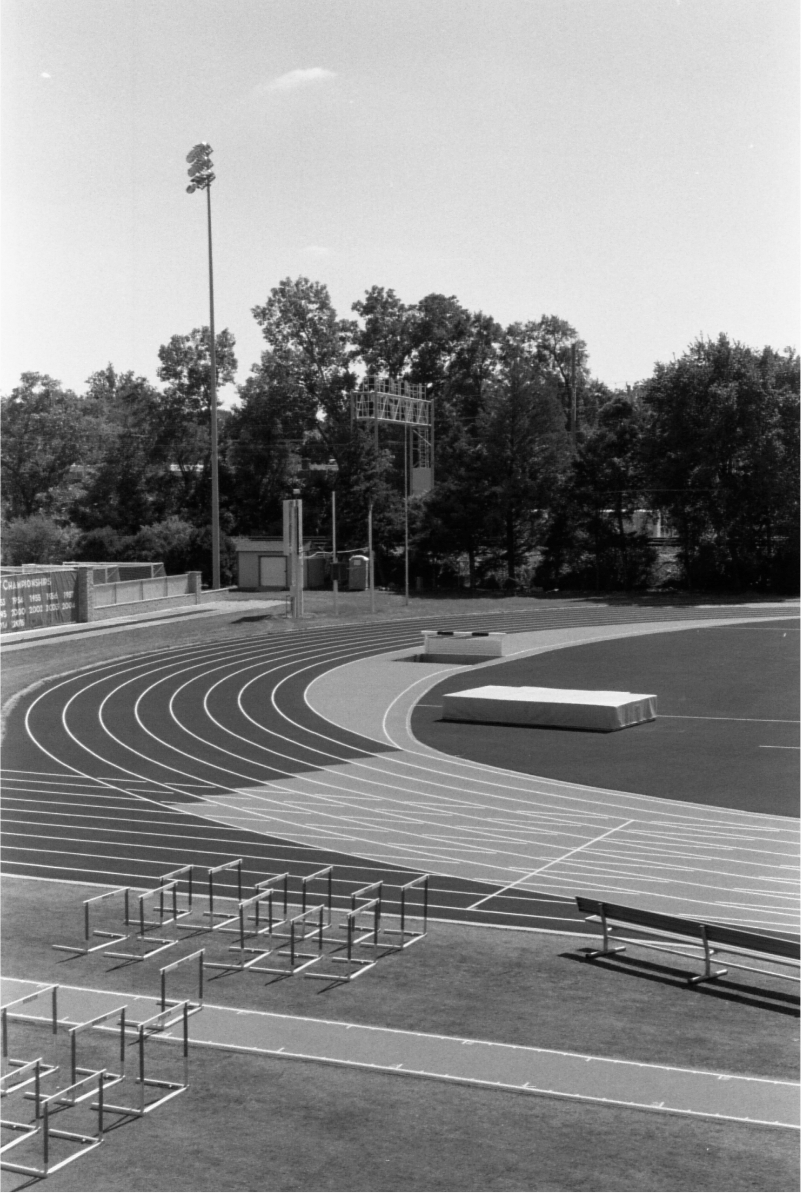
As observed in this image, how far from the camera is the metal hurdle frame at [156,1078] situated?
26.8 feet

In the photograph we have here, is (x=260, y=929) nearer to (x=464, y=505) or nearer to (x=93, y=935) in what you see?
(x=93, y=935)

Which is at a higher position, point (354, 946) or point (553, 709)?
point (553, 709)

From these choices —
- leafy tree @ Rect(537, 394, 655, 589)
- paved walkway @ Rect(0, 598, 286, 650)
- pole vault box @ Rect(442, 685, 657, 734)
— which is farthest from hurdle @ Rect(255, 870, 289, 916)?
leafy tree @ Rect(537, 394, 655, 589)

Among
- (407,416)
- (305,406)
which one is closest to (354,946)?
(407,416)

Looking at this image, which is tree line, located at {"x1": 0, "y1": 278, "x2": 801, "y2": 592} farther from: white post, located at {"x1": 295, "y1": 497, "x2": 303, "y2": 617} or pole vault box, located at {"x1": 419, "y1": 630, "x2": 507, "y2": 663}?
pole vault box, located at {"x1": 419, "y1": 630, "x2": 507, "y2": 663}

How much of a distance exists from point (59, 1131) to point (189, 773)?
44.7ft

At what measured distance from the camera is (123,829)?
1723cm

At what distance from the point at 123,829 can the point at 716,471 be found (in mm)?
48423

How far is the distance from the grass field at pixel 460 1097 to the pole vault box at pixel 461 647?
81.2 ft

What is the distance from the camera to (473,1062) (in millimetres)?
9031

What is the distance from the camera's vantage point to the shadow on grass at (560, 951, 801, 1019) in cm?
1055

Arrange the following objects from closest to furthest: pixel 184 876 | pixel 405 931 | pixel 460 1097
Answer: pixel 460 1097 < pixel 405 931 < pixel 184 876

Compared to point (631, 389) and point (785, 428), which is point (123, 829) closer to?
point (785, 428)

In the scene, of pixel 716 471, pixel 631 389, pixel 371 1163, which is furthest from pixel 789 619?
pixel 371 1163
